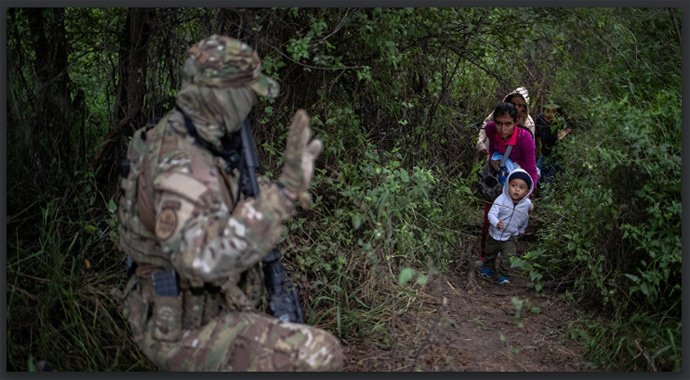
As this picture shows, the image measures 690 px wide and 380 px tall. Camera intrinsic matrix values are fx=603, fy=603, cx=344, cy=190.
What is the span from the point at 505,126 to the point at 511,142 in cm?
16

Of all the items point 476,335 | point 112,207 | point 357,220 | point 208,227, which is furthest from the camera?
point 476,335

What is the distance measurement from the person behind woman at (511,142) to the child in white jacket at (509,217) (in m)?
0.22

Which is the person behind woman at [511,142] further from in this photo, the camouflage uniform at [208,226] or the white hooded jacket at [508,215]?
the camouflage uniform at [208,226]

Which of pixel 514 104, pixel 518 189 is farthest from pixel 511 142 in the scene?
pixel 514 104

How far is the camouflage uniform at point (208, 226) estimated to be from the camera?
2.19 meters

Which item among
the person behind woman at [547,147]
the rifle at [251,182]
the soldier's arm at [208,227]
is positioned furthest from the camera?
the person behind woman at [547,147]

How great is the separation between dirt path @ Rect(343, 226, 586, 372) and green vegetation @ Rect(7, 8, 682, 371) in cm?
12

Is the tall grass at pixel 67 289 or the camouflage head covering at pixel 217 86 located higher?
the camouflage head covering at pixel 217 86

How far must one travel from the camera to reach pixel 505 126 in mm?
5363

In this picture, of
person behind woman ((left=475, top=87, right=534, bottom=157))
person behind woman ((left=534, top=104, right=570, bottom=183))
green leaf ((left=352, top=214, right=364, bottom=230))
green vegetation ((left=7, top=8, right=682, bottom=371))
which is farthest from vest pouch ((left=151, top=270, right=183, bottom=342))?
person behind woman ((left=534, top=104, right=570, bottom=183))

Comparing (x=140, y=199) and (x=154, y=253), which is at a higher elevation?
(x=140, y=199)

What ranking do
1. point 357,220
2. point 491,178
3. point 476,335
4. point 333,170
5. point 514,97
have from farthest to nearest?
1. point 514,97
2. point 491,178
3. point 333,170
4. point 476,335
5. point 357,220

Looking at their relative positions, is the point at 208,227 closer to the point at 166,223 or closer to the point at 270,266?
the point at 166,223

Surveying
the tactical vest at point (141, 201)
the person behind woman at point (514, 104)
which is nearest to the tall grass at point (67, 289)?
the tactical vest at point (141, 201)
